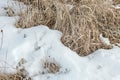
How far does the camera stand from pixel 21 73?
3.69m

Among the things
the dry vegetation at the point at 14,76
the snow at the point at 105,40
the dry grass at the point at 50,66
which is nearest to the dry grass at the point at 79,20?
the snow at the point at 105,40

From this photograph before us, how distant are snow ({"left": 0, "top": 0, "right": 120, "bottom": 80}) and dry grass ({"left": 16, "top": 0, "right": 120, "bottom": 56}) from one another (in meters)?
0.10

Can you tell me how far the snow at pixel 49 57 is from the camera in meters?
3.65

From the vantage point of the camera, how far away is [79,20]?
160 inches

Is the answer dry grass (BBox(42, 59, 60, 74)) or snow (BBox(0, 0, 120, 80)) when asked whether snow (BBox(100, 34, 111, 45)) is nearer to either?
snow (BBox(0, 0, 120, 80))

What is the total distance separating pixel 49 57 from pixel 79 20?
23.6 inches

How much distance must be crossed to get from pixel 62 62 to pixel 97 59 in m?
0.38

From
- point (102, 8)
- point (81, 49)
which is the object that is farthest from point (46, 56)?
point (102, 8)

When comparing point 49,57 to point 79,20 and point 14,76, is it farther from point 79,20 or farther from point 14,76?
point 79,20

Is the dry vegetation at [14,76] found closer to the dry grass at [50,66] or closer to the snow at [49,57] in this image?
the snow at [49,57]

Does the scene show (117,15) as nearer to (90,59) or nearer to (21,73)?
(90,59)

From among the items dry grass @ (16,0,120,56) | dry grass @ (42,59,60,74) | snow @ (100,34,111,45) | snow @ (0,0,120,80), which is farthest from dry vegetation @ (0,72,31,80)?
snow @ (100,34,111,45)

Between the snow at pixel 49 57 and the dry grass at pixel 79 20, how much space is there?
10cm

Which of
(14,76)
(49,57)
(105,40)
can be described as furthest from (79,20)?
(14,76)
